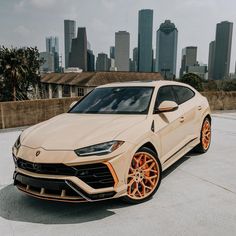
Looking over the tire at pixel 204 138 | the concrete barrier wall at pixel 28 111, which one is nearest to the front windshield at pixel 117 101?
the tire at pixel 204 138

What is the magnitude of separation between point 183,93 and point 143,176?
2.30m

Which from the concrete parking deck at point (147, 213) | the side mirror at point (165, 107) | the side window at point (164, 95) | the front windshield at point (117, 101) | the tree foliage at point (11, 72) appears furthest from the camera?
the tree foliage at point (11, 72)

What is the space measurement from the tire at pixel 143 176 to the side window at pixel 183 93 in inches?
64.3

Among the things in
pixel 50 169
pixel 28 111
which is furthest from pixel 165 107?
pixel 28 111

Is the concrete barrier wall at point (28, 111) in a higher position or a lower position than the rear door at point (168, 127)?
lower

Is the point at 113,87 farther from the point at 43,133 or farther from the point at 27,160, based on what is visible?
the point at 27,160

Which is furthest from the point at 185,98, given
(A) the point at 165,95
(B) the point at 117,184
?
(B) the point at 117,184

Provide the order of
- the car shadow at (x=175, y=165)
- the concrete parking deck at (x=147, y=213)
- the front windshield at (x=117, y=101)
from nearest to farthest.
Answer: the concrete parking deck at (x=147, y=213), the front windshield at (x=117, y=101), the car shadow at (x=175, y=165)

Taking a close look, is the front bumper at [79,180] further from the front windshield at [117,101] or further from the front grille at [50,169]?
the front windshield at [117,101]

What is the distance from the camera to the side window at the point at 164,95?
4.36m

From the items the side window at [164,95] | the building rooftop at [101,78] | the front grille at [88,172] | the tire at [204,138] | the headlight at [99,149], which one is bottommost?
the building rooftop at [101,78]

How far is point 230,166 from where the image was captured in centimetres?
508

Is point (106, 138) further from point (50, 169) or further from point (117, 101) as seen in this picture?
point (117, 101)

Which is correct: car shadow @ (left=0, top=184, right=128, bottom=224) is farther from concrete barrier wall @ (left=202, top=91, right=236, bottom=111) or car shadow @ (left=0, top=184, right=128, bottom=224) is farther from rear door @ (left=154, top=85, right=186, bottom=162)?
concrete barrier wall @ (left=202, top=91, right=236, bottom=111)
